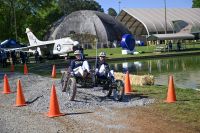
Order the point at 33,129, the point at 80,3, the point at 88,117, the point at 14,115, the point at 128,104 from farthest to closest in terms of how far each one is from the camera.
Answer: the point at 80,3
the point at 128,104
the point at 14,115
the point at 88,117
the point at 33,129

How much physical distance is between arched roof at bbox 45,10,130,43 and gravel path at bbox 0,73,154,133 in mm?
71123

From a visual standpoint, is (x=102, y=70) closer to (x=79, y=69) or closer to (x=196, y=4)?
(x=79, y=69)

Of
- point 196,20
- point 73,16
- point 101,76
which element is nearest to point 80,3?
point 196,20

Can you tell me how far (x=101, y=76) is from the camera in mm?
14562

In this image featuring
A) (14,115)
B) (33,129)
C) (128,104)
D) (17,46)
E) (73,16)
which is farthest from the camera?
(73,16)

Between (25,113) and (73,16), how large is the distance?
7801 centimetres

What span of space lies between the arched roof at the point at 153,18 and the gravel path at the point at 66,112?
93.9 metres

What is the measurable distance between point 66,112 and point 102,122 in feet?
6.10

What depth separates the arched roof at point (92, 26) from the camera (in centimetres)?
8781

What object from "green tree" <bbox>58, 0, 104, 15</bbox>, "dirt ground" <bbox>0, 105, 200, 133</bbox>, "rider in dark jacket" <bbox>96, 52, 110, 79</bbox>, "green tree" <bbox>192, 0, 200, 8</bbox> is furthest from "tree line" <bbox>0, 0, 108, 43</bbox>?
"green tree" <bbox>58, 0, 104, 15</bbox>

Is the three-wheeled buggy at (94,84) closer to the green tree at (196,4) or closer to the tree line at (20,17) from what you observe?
the tree line at (20,17)

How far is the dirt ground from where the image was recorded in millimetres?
10237

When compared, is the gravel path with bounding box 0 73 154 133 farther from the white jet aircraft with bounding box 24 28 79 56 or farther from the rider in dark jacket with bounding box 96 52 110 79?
the white jet aircraft with bounding box 24 28 79 56

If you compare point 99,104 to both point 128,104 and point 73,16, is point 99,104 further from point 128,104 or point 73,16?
point 73,16
